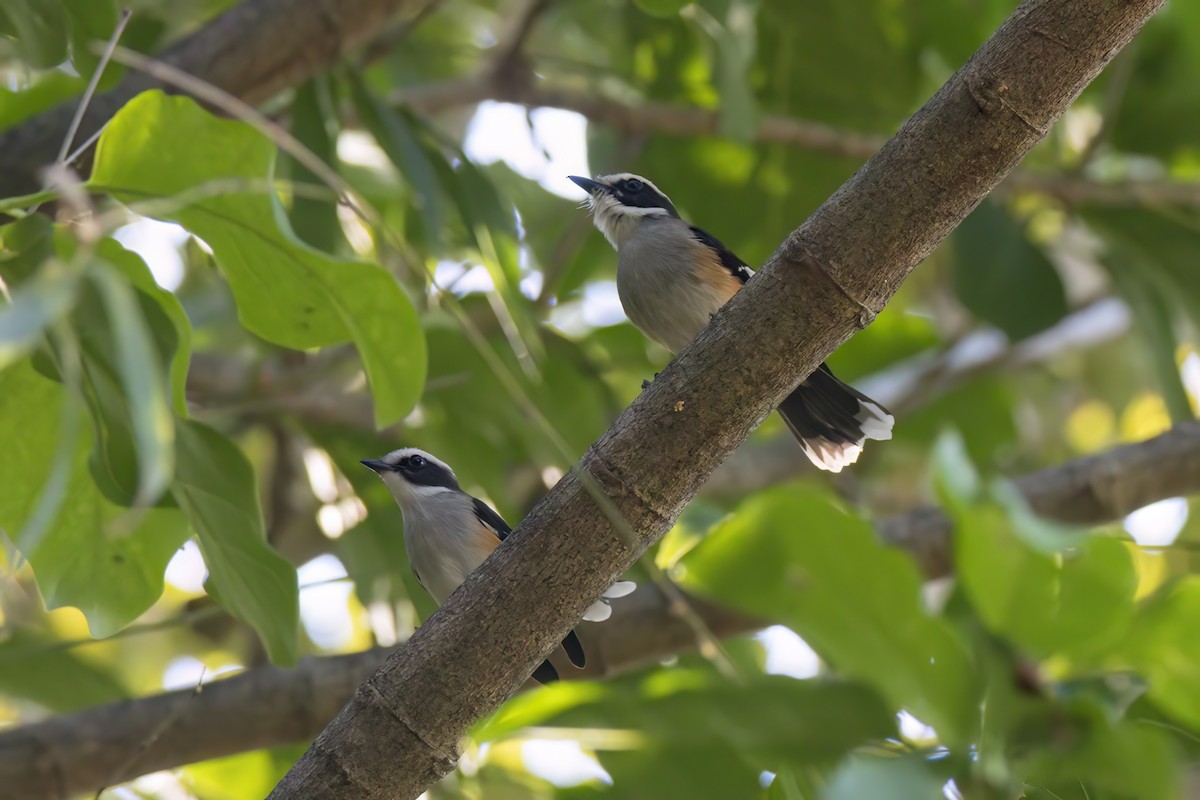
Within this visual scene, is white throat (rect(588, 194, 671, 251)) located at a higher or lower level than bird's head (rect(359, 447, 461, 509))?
higher

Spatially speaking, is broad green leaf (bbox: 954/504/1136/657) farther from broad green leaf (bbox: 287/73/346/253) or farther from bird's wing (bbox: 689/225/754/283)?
broad green leaf (bbox: 287/73/346/253)

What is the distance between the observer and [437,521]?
3711mm

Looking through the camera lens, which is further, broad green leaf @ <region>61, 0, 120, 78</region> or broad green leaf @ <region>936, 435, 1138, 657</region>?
broad green leaf @ <region>61, 0, 120, 78</region>

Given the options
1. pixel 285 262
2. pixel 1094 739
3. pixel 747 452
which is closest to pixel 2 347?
pixel 285 262

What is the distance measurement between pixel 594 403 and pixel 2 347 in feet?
11.1

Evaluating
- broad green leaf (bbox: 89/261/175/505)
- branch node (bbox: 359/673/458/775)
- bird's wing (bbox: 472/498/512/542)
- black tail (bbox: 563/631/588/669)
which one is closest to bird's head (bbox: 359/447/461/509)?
bird's wing (bbox: 472/498/512/542)

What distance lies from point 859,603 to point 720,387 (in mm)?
390

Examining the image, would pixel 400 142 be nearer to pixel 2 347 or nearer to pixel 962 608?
pixel 962 608

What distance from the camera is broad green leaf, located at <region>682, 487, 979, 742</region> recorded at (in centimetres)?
177

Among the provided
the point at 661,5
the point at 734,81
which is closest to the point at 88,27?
the point at 661,5

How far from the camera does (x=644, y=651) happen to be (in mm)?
3561

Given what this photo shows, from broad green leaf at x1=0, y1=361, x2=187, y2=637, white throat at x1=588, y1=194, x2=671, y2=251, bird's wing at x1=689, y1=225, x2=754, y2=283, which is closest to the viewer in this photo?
broad green leaf at x1=0, y1=361, x2=187, y2=637

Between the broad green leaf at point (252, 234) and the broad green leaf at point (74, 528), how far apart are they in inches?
20.6

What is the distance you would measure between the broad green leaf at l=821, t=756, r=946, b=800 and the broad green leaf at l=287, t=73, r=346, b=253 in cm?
267
